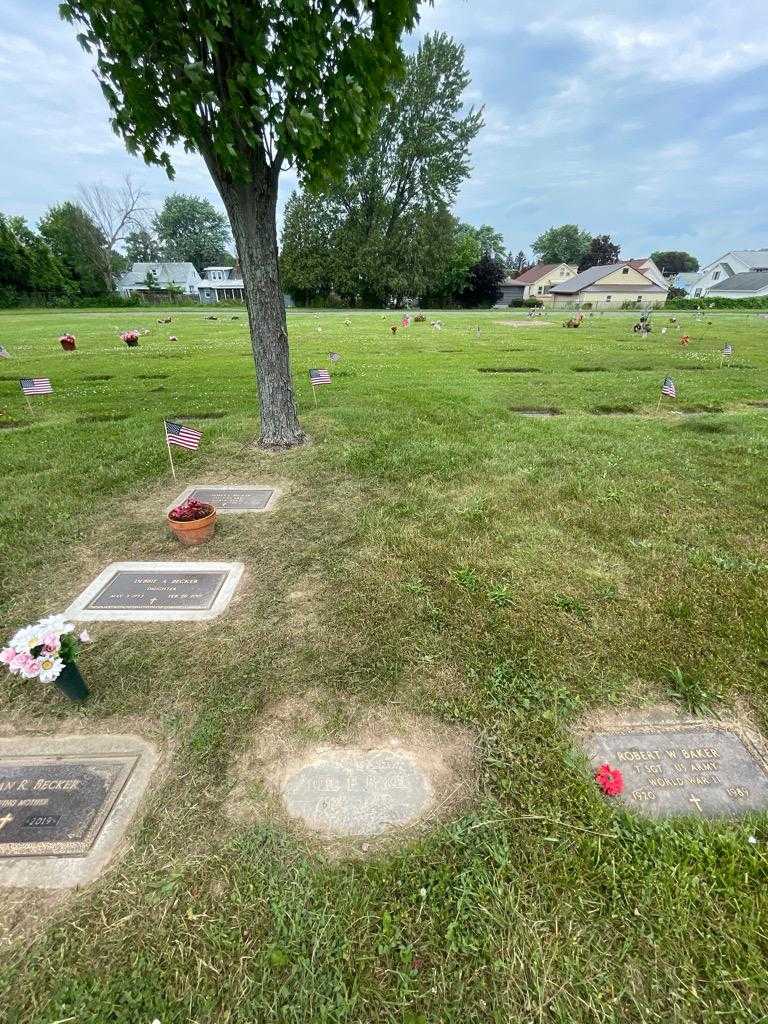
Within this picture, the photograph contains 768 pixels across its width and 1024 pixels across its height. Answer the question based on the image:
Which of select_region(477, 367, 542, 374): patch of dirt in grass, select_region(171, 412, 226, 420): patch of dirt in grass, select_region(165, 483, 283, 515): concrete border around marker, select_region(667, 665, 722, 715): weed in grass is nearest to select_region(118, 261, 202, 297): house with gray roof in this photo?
select_region(477, 367, 542, 374): patch of dirt in grass

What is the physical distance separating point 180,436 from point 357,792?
Answer: 4637 millimetres

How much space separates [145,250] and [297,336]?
268 feet

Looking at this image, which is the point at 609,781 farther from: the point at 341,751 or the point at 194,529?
the point at 194,529

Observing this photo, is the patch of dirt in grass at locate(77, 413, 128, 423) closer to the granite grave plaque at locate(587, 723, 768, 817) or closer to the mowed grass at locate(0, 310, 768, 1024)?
the mowed grass at locate(0, 310, 768, 1024)

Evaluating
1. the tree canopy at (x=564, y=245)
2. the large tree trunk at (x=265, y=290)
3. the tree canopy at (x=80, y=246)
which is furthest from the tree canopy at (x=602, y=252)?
the large tree trunk at (x=265, y=290)

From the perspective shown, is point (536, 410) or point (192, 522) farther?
point (536, 410)

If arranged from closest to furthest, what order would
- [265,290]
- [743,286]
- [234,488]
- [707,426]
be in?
[234,488]
[265,290]
[707,426]
[743,286]

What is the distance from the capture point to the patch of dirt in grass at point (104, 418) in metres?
9.73

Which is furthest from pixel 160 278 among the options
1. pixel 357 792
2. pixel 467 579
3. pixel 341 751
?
pixel 357 792

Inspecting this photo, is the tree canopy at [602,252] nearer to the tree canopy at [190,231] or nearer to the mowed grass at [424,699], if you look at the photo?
the tree canopy at [190,231]

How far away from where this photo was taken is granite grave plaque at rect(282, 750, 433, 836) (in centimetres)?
242

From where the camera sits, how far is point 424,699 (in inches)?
124

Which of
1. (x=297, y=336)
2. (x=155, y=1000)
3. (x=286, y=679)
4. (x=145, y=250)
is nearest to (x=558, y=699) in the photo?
(x=286, y=679)

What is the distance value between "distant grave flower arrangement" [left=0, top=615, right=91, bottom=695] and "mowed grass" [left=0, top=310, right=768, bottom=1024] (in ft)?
1.53
